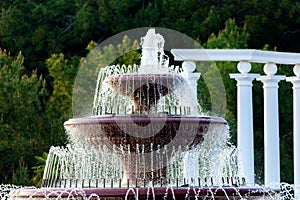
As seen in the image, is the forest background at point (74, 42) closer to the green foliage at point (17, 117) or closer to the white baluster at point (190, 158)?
the green foliage at point (17, 117)

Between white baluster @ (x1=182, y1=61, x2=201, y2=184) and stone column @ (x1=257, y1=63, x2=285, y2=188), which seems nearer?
white baluster @ (x1=182, y1=61, x2=201, y2=184)

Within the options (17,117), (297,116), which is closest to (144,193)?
(297,116)

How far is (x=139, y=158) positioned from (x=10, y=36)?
102 ft

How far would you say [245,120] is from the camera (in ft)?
114

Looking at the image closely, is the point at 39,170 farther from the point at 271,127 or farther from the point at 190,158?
the point at 190,158

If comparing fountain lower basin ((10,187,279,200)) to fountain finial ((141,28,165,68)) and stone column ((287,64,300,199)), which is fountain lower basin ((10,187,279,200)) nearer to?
fountain finial ((141,28,165,68))

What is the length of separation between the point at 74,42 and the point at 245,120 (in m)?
20.9

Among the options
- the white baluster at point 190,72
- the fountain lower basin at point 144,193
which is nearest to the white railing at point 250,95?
the white baluster at point 190,72

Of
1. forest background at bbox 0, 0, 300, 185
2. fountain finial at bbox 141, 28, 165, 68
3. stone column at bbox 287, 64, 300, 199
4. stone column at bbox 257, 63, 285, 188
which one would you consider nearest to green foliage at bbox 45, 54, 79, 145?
forest background at bbox 0, 0, 300, 185

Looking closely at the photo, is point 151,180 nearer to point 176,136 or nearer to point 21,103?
point 176,136

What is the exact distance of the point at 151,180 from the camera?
2280 cm

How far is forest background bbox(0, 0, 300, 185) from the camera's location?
46.5 metres

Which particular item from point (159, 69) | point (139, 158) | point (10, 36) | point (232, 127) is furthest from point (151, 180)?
point (10, 36)

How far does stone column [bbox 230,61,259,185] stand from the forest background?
10946 millimetres
